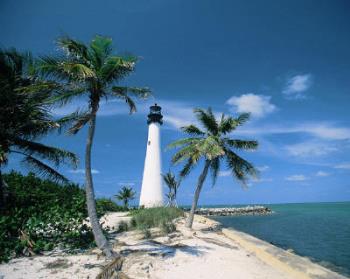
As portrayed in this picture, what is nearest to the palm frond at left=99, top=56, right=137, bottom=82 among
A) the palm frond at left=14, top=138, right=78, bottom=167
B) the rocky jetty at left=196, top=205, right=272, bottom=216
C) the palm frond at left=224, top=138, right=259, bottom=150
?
the palm frond at left=14, top=138, right=78, bottom=167

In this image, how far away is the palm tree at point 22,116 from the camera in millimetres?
9711

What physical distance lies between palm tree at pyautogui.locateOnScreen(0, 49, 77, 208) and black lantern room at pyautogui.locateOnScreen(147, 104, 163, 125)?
49.7ft

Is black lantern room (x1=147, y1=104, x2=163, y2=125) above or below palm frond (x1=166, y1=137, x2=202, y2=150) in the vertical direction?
above

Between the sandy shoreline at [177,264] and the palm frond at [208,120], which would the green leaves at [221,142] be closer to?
the palm frond at [208,120]

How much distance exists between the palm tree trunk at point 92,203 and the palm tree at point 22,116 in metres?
1.80

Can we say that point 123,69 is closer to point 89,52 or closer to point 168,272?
point 89,52

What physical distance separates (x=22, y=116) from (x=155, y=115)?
16880 mm

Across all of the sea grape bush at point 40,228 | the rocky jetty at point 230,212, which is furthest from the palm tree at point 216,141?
the rocky jetty at point 230,212

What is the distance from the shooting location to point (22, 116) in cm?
991

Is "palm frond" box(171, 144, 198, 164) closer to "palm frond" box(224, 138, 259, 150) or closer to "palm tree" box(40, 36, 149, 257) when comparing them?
"palm frond" box(224, 138, 259, 150)

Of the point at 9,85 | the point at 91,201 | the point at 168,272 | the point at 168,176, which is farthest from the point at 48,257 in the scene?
the point at 168,176

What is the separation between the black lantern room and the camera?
2632 cm

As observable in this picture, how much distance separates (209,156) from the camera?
43.1 ft

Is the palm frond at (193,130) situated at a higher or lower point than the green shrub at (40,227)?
higher
